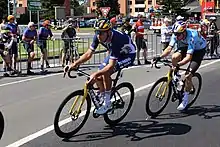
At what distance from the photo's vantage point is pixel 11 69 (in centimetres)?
1403

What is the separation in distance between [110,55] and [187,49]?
1880 millimetres

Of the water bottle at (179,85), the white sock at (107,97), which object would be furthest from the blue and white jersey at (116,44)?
the water bottle at (179,85)

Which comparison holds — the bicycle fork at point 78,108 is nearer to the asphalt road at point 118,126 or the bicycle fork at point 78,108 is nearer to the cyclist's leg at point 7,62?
the asphalt road at point 118,126

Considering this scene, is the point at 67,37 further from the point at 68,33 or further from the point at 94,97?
the point at 94,97

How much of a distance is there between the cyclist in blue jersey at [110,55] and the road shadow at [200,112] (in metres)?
1.35

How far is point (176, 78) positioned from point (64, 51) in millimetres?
8355

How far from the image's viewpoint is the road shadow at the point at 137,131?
6570 mm

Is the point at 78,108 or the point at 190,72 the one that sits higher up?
the point at 190,72

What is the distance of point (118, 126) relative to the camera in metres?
7.22

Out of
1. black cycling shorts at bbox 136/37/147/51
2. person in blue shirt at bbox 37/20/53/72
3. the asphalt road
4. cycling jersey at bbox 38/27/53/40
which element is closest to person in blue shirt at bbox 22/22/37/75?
person in blue shirt at bbox 37/20/53/72

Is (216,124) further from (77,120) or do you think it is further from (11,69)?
(11,69)

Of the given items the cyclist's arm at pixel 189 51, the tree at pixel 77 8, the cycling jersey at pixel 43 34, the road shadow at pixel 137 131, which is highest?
the tree at pixel 77 8

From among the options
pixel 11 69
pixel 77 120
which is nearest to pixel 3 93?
pixel 11 69

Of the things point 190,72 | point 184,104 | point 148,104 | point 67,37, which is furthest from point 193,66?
point 67,37
